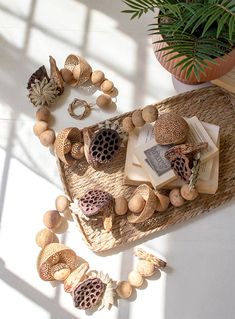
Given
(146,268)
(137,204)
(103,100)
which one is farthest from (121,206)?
(103,100)

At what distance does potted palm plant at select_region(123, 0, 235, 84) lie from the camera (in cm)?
85

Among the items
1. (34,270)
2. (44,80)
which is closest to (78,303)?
(34,270)

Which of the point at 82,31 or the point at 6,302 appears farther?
the point at 82,31

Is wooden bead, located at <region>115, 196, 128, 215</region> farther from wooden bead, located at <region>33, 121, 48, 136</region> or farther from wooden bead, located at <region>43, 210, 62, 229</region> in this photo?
wooden bead, located at <region>33, 121, 48, 136</region>

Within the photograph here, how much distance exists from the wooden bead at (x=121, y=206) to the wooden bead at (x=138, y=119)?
179mm

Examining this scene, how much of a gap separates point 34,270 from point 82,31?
0.63m

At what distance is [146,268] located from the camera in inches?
38.3

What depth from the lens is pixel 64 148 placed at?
1039 mm

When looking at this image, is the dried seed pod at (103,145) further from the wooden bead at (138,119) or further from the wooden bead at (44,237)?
the wooden bead at (44,237)

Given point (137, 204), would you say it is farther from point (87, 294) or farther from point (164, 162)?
point (87, 294)

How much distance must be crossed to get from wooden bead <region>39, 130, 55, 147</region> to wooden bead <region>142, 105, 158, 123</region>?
218 millimetres

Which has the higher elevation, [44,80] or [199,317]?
[44,80]

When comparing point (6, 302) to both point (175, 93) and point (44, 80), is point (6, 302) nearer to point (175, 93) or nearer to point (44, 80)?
point (44, 80)

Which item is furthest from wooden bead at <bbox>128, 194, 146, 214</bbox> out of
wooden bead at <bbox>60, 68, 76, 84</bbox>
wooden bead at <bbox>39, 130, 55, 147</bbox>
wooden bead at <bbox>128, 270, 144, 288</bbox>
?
wooden bead at <bbox>60, 68, 76, 84</bbox>
